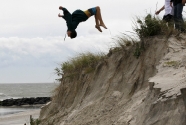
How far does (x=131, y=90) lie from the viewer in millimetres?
8320

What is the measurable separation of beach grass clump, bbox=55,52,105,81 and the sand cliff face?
0.22 m

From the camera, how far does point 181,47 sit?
794cm

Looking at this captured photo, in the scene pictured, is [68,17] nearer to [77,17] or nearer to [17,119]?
[77,17]

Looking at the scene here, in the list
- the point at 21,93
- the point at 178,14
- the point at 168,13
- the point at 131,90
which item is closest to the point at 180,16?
the point at 178,14

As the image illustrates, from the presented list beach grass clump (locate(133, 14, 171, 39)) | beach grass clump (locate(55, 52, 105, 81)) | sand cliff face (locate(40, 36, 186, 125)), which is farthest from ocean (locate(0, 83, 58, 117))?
beach grass clump (locate(133, 14, 171, 39))

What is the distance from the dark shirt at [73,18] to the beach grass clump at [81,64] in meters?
2.86

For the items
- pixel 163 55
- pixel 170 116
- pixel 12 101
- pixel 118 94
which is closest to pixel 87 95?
pixel 118 94

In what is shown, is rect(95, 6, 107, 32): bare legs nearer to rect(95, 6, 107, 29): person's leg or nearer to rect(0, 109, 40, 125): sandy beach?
rect(95, 6, 107, 29): person's leg

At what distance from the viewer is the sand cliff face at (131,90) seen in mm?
4934

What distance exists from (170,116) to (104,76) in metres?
5.27

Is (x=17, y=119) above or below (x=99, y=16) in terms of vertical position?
below

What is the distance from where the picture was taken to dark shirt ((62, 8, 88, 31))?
7.66 meters

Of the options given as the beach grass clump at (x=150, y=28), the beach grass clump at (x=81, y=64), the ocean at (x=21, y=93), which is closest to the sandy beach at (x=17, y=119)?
the ocean at (x=21, y=93)

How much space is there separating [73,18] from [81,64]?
13.4 ft
